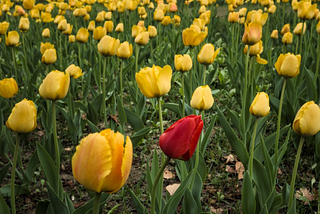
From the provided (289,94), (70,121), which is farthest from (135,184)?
(289,94)

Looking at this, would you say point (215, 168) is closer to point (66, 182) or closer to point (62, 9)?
point (66, 182)

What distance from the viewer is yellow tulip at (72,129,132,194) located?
77cm

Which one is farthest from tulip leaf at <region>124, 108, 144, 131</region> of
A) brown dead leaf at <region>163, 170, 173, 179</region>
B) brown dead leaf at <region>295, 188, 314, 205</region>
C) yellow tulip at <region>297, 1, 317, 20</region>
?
yellow tulip at <region>297, 1, 317, 20</region>

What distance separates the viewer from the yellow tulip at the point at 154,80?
1.34 metres

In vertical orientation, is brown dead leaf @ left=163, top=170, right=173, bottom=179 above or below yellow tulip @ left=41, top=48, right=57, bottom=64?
below

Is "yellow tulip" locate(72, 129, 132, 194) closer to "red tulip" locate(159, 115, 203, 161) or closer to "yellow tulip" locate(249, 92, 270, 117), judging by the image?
"red tulip" locate(159, 115, 203, 161)

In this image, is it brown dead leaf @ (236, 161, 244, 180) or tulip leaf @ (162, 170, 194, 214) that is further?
brown dead leaf @ (236, 161, 244, 180)

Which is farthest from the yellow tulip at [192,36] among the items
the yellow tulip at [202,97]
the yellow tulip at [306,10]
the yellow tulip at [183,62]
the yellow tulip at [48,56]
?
the yellow tulip at [306,10]

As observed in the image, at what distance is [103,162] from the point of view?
77 centimetres

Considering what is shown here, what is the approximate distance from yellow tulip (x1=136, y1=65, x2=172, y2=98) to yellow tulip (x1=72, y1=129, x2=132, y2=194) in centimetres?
59

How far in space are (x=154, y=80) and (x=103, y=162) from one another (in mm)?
643

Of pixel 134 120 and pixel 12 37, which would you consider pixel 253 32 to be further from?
pixel 12 37

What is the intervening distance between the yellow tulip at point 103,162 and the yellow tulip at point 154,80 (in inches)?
23.1

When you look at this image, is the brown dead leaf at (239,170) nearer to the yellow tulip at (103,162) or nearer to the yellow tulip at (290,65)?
A: the yellow tulip at (290,65)
